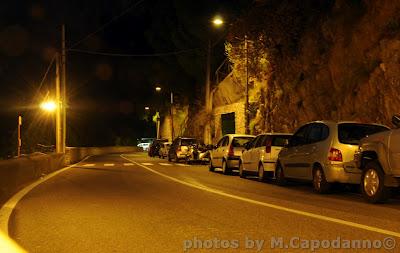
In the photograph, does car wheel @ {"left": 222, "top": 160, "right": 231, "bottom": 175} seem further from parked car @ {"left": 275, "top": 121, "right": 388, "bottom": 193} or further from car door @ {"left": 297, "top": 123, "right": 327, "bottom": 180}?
car door @ {"left": 297, "top": 123, "right": 327, "bottom": 180}

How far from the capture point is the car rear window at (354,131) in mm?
13250

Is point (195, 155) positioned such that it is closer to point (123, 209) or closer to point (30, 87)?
point (123, 209)

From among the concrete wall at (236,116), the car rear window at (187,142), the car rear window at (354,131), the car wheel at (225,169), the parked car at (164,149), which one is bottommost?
the car wheel at (225,169)

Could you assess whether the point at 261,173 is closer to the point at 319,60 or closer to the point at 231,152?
the point at 231,152

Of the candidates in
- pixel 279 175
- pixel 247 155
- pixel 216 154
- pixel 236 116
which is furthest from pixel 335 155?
pixel 236 116

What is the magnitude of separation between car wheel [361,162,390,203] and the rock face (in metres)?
7.49

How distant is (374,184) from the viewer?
11.6m

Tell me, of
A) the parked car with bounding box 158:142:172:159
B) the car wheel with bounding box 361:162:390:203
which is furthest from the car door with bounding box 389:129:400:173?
the parked car with bounding box 158:142:172:159

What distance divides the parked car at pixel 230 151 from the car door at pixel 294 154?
5.28 meters

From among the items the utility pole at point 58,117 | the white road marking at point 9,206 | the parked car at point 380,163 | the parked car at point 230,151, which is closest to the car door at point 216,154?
the parked car at point 230,151

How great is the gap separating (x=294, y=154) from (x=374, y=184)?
3.85m

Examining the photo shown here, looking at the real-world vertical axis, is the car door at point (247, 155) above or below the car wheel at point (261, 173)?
above

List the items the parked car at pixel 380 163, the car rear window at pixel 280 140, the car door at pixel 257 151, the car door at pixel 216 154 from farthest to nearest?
1. the car door at pixel 216 154
2. the car door at pixel 257 151
3. the car rear window at pixel 280 140
4. the parked car at pixel 380 163

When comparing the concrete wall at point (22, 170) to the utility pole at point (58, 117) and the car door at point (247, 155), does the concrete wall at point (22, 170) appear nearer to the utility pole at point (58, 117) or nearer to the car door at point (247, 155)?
the utility pole at point (58, 117)
